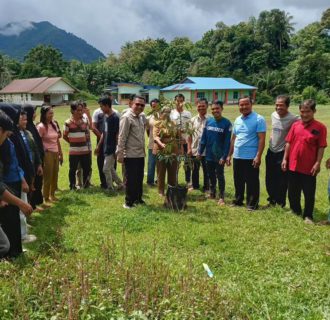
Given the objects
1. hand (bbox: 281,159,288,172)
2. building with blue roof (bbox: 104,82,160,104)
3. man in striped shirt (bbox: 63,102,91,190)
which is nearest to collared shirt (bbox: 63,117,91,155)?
man in striped shirt (bbox: 63,102,91,190)

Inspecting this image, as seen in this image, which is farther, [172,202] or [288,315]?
[172,202]

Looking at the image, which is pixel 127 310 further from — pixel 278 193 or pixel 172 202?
pixel 278 193

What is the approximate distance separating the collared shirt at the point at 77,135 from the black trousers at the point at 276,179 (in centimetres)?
357

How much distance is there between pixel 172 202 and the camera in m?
6.83

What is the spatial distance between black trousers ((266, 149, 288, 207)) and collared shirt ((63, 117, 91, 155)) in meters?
3.57

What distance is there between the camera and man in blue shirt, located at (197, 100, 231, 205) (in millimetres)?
7324

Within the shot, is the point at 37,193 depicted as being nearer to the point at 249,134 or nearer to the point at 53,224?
the point at 53,224

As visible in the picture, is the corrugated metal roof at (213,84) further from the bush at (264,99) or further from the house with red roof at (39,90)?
the house with red roof at (39,90)

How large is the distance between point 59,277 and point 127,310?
773mm

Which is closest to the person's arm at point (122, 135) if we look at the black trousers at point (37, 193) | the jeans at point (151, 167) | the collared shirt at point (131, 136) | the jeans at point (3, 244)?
the collared shirt at point (131, 136)

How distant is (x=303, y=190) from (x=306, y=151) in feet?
2.09

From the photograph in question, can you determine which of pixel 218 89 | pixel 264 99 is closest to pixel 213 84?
pixel 218 89

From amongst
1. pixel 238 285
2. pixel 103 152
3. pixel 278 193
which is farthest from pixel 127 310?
pixel 103 152

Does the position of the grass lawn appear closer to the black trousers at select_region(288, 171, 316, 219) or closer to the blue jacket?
the black trousers at select_region(288, 171, 316, 219)
